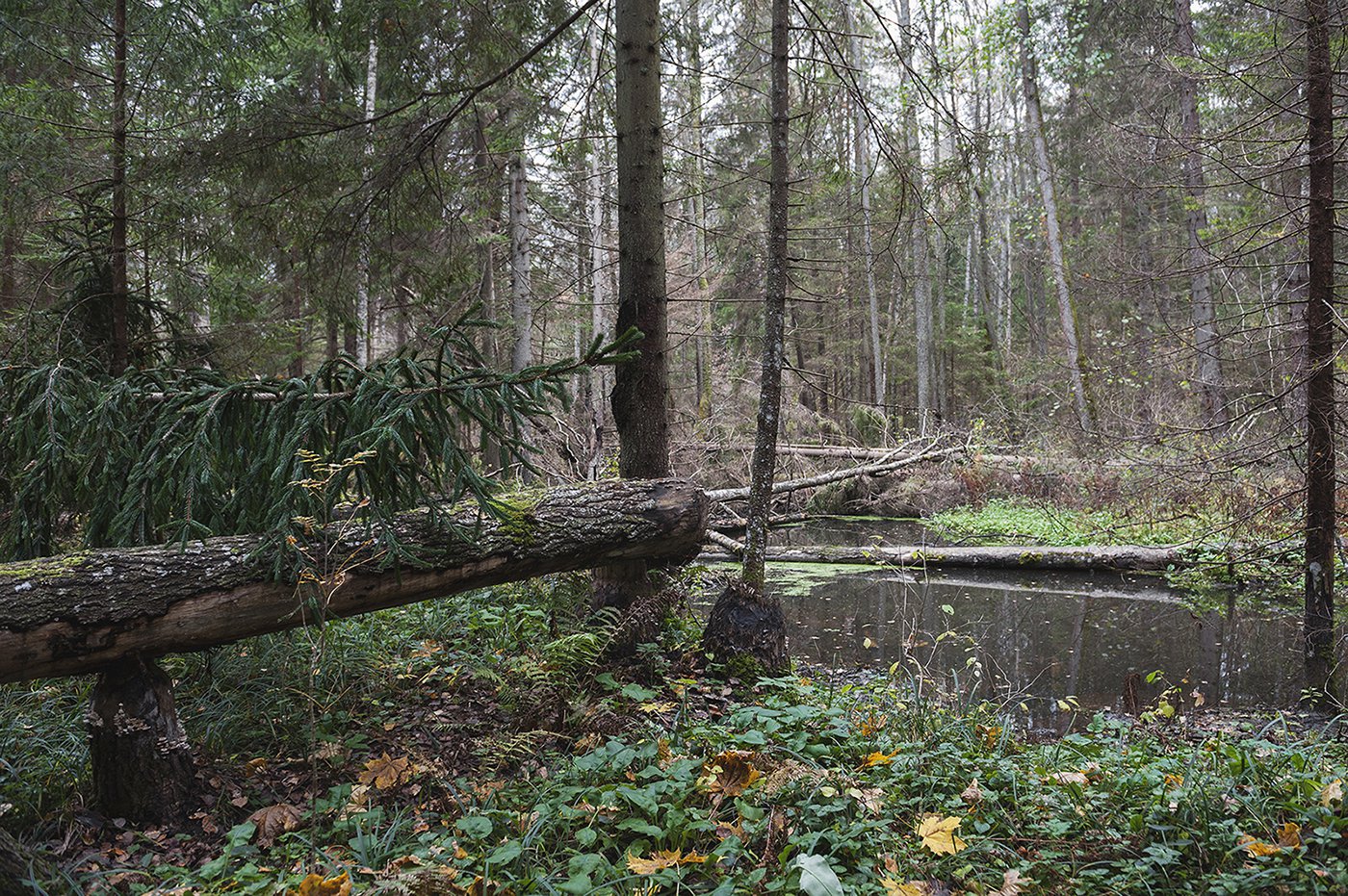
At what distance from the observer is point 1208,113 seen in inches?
493

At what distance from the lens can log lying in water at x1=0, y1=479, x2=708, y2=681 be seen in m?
2.69

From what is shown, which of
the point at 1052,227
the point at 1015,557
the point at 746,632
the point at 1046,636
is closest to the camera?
the point at 746,632

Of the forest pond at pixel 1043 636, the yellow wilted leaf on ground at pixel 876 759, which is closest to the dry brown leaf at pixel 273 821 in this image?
the yellow wilted leaf on ground at pixel 876 759

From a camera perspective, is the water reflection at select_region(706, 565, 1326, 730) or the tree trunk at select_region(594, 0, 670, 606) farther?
the water reflection at select_region(706, 565, 1326, 730)

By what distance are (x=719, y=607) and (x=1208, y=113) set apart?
13659mm

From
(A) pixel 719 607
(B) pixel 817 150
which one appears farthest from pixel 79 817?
(B) pixel 817 150

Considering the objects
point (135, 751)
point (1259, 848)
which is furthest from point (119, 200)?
point (1259, 848)

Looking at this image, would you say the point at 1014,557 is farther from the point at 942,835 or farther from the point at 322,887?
the point at 322,887

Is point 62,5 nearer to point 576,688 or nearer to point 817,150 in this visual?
point 817,150

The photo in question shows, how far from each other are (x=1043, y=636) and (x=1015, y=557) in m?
3.06

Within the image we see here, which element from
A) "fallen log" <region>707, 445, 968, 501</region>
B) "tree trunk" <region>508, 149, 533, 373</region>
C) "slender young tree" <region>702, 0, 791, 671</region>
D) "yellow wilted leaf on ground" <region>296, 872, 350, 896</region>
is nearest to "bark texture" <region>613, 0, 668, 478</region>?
"slender young tree" <region>702, 0, 791, 671</region>

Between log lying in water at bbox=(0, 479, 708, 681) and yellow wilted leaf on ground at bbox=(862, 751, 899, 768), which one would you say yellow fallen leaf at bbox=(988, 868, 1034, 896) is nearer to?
yellow wilted leaf on ground at bbox=(862, 751, 899, 768)

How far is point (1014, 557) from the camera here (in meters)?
9.80

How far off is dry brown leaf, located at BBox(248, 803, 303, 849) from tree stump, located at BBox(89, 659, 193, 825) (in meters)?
0.38
